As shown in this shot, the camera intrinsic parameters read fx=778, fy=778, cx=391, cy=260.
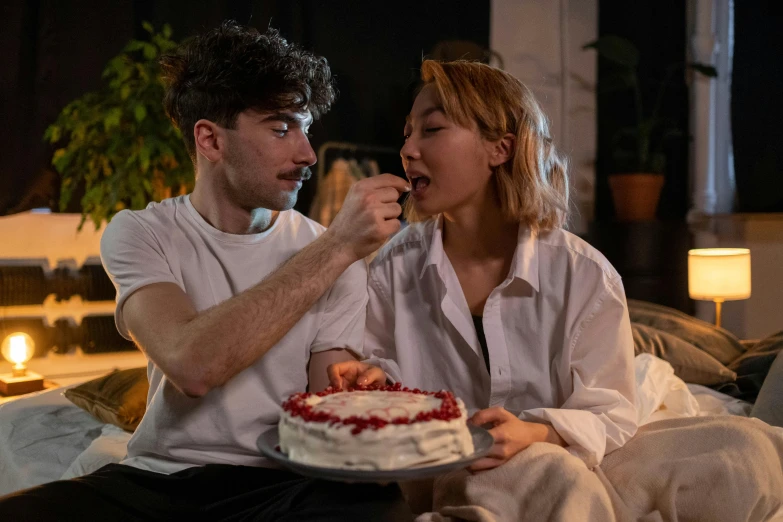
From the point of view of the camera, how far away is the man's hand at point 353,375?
1.46 meters

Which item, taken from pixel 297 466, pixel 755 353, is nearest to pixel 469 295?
pixel 297 466

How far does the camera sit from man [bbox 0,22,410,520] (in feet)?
4.37

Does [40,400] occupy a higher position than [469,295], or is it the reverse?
[469,295]

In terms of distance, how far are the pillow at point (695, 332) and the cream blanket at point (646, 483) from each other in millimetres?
1448

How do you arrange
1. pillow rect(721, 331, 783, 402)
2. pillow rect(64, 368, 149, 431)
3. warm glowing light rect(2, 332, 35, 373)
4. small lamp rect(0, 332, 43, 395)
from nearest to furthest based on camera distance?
pillow rect(64, 368, 149, 431) → pillow rect(721, 331, 783, 402) → small lamp rect(0, 332, 43, 395) → warm glowing light rect(2, 332, 35, 373)

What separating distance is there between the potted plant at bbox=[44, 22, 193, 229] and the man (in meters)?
1.53

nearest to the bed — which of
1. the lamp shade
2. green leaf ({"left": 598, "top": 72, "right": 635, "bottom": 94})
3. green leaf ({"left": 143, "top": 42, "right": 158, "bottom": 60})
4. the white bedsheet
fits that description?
the white bedsheet

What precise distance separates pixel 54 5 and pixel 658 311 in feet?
9.53

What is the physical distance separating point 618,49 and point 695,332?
2197 mm

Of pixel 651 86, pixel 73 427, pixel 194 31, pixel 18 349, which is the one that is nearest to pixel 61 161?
pixel 18 349

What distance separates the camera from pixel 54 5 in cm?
345

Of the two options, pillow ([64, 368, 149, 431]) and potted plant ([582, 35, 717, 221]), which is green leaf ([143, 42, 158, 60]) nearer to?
pillow ([64, 368, 149, 431])

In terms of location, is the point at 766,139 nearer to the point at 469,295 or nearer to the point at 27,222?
the point at 469,295

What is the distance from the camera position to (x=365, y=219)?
4.74ft
